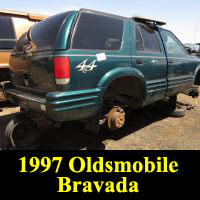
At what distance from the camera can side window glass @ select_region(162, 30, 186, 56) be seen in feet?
13.8

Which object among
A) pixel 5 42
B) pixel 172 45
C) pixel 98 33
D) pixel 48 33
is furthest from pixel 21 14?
pixel 172 45

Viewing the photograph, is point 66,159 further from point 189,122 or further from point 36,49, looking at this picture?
point 189,122

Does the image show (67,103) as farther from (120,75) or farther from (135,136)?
(135,136)

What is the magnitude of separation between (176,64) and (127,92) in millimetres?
1445

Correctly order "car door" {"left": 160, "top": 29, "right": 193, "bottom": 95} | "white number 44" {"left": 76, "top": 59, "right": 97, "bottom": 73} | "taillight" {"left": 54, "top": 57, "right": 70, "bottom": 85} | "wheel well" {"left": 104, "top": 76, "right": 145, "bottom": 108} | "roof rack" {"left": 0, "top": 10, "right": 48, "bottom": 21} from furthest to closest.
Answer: "roof rack" {"left": 0, "top": 10, "right": 48, "bottom": 21}, "car door" {"left": 160, "top": 29, "right": 193, "bottom": 95}, "wheel well" {"left": 104, "top": 76, "right": 145, "bottom": 108}, "white number 44" {"left": 76, "top": 59, "right": 97, "bottom": 73}, "taillight" {"left": 54, "top": 57, "right": 70, "bottom": 85}

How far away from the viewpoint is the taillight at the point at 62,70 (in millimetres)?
2410

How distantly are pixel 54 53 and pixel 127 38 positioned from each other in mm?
1268

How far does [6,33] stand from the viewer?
194 inches

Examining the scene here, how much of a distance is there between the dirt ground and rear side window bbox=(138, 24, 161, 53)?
1537mm

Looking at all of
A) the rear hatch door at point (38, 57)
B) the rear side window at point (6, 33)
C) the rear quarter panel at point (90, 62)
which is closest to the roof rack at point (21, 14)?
the rear side window at point (6, 33)

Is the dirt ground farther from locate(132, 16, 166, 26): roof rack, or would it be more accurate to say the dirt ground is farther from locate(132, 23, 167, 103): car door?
locate(132, 16, 166, 26): roof rack

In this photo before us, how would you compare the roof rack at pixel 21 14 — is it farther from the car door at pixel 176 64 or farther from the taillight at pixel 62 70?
the taillight at pixel 62 70

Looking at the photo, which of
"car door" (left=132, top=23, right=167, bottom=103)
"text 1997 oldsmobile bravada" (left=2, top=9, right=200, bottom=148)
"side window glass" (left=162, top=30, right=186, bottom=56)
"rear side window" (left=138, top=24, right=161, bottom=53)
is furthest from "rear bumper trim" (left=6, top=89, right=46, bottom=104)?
"side window glass" (left=162, top=30, right=186, bottom=56)

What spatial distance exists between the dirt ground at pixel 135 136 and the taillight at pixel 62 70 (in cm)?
141
